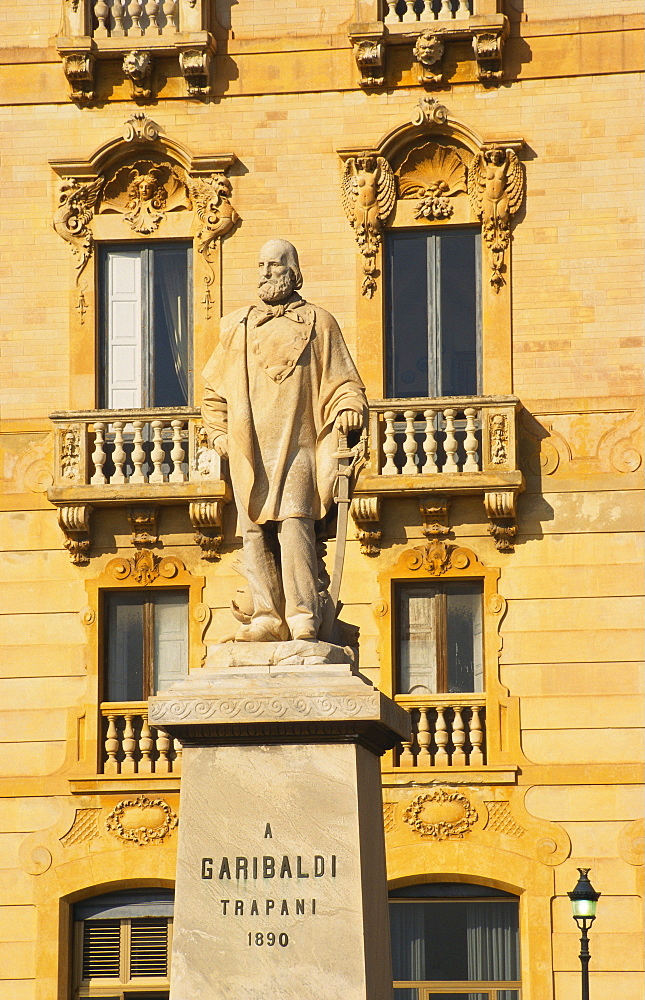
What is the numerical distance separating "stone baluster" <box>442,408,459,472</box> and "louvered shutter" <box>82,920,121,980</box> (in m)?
6.83

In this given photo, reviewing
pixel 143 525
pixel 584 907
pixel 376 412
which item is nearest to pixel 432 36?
pixel 376 412

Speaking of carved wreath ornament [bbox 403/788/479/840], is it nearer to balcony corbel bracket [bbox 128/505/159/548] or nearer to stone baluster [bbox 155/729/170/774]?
stone baluster [bbox 155/729/170/774]

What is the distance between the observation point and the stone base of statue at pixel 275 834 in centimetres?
1290

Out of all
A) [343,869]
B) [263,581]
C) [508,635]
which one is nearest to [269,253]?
[263,581]

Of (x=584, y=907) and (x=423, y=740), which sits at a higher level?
(x=423, y=740)

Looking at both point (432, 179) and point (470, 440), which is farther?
point (432, 179)

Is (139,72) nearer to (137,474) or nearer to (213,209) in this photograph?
(213,209)

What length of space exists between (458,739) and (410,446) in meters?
3.59

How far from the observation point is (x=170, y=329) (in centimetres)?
2794

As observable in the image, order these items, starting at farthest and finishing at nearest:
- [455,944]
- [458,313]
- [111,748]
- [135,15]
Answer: [135,15]
[458,313]
[111,748]
[455,944]

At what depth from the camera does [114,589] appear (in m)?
27.2

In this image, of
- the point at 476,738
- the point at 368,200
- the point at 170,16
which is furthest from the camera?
the point at 170,16

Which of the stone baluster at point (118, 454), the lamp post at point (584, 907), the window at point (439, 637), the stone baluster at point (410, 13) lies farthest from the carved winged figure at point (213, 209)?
the lamp post at point (584, 907)

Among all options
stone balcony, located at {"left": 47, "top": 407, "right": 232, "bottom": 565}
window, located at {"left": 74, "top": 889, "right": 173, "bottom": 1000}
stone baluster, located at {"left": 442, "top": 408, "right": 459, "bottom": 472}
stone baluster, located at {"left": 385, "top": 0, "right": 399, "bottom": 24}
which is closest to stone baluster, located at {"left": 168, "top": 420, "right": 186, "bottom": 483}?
stone balcony, located at {"left": 47, "top": 407, "right": 232, "bottom": 565}
